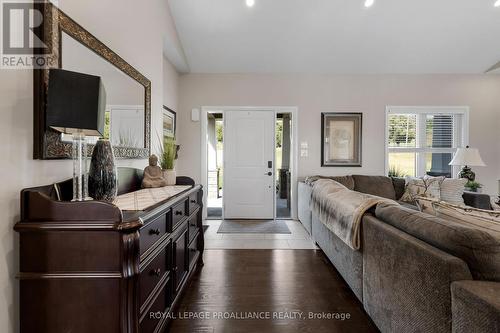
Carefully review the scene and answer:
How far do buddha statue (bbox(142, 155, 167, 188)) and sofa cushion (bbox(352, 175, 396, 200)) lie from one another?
3.30m

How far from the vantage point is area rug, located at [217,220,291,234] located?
403 cm

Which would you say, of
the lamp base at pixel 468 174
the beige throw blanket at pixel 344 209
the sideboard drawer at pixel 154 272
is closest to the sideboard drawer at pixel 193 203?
the sideboard drawer at pixel 154 272

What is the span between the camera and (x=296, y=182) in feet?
15.4

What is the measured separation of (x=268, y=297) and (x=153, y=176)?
1450mm

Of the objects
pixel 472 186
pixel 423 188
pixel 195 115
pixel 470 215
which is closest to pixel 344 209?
pixel 470 215

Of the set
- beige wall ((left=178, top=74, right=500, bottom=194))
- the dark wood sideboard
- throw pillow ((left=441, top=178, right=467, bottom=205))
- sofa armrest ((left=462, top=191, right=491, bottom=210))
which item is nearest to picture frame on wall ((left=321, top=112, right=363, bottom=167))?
beige wall ((left=178, top=74, right=500, bottom=194))

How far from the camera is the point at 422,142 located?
4766mm

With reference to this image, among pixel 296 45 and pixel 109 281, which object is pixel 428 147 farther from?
pixel 109 281

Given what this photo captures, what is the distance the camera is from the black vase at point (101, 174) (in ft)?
4.50

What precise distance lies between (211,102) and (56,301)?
157 inches

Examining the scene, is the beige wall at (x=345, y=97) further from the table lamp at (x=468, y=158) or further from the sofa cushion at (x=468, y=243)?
the sofa cushion at (x=468, y=243)

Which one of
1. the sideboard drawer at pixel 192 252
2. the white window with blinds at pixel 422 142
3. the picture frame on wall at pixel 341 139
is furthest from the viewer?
the white window with blinds at pixel 422 142

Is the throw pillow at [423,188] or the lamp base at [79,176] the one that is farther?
the throw pillow at [423,188]

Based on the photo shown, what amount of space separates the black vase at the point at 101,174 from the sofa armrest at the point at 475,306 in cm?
167
